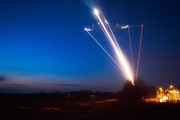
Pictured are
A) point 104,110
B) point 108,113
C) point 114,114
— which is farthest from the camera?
point 104,110

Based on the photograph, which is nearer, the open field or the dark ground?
the dark ground

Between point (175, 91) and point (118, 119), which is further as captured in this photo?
point (175, 91)

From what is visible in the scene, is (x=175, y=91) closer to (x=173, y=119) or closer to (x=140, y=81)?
(x=140, y=81)

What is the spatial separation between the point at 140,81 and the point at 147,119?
5247cm

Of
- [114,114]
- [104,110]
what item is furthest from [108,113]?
[104,110]

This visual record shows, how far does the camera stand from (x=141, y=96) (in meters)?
61.0

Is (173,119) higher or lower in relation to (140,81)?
lower

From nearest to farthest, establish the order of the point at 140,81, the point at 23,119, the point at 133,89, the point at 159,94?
the point at 23,119, the point at 133,89, the point at 140,81, the point at 159,94

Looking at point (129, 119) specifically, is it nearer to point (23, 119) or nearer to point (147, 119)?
point (147, 119)

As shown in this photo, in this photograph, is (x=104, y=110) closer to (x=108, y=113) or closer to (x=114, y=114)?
(x=108, y=113)

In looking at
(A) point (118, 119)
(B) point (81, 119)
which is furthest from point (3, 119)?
(A) point (118, 119)

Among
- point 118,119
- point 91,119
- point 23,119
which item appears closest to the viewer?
point 118,119

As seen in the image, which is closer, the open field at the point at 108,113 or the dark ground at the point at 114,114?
the dark ground at the point at 114,114

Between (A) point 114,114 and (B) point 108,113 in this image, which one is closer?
(A) point 114,114
